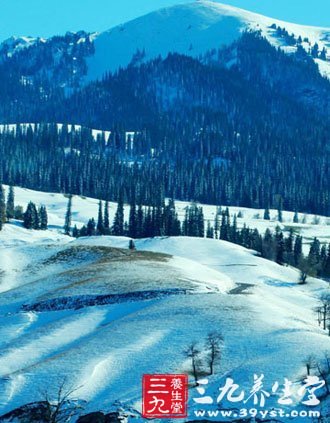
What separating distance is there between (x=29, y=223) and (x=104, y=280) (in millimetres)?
88962

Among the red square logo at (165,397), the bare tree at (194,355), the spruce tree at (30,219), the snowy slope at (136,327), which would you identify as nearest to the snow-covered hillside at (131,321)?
the snowy slope at (136,327)

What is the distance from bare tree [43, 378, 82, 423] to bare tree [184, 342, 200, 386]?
976 cm

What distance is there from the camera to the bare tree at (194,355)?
6469cm

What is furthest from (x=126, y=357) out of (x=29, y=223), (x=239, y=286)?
(x=29, y=223)

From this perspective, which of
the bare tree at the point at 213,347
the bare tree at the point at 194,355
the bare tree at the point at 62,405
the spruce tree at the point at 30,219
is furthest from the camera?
the spruce tree at the point at 30,219

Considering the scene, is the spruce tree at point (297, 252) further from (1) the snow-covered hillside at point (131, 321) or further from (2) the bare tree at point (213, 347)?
(2) the bare tree at point (213, 347)

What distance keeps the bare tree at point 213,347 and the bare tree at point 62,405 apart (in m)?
11.8

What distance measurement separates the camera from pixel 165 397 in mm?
57750

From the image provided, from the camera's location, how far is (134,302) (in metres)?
94.0

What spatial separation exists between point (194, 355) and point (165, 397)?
36.3ft

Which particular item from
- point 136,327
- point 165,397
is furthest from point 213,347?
point 136,327

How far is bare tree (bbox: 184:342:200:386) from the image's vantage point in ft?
212

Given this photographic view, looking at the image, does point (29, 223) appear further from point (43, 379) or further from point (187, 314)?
point (43, 379)

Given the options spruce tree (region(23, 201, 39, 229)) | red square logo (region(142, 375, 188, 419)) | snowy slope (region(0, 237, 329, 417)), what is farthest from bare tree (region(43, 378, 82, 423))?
spruce tree (region(23, 201, 39, 229))
